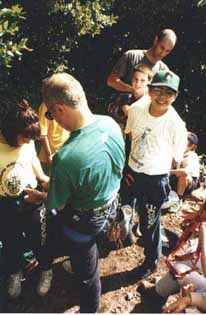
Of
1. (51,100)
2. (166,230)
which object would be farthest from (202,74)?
(51,100)

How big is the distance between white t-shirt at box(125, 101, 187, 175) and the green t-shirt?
0.69 meters

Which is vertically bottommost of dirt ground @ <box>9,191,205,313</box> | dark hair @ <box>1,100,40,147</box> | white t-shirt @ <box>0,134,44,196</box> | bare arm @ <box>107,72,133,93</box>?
dirt ground @ <box>9,191,205,313</box>

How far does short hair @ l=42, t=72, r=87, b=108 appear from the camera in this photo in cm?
296

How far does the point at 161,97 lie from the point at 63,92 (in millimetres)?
1205

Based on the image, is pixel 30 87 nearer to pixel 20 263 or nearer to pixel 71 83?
pixel 20 263

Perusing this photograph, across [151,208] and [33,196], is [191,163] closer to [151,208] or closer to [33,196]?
[151,208]

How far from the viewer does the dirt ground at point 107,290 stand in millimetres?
4098

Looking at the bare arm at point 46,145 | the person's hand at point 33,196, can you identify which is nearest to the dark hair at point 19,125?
the person's hand at point 33,196

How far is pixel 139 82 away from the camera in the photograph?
4656mm

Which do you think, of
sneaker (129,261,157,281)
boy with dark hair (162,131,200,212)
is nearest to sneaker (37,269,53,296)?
sneaker (129,261,157,281)

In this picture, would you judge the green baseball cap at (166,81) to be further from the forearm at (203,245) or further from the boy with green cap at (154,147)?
the forearm at (203,245)

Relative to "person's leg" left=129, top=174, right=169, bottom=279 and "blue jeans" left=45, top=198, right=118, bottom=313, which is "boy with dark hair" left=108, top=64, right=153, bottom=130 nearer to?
"person's leg" left=129, top=174, right=169, bottom=279

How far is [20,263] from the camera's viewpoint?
4.19 m

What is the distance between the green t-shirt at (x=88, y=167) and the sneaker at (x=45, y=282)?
1.15m
